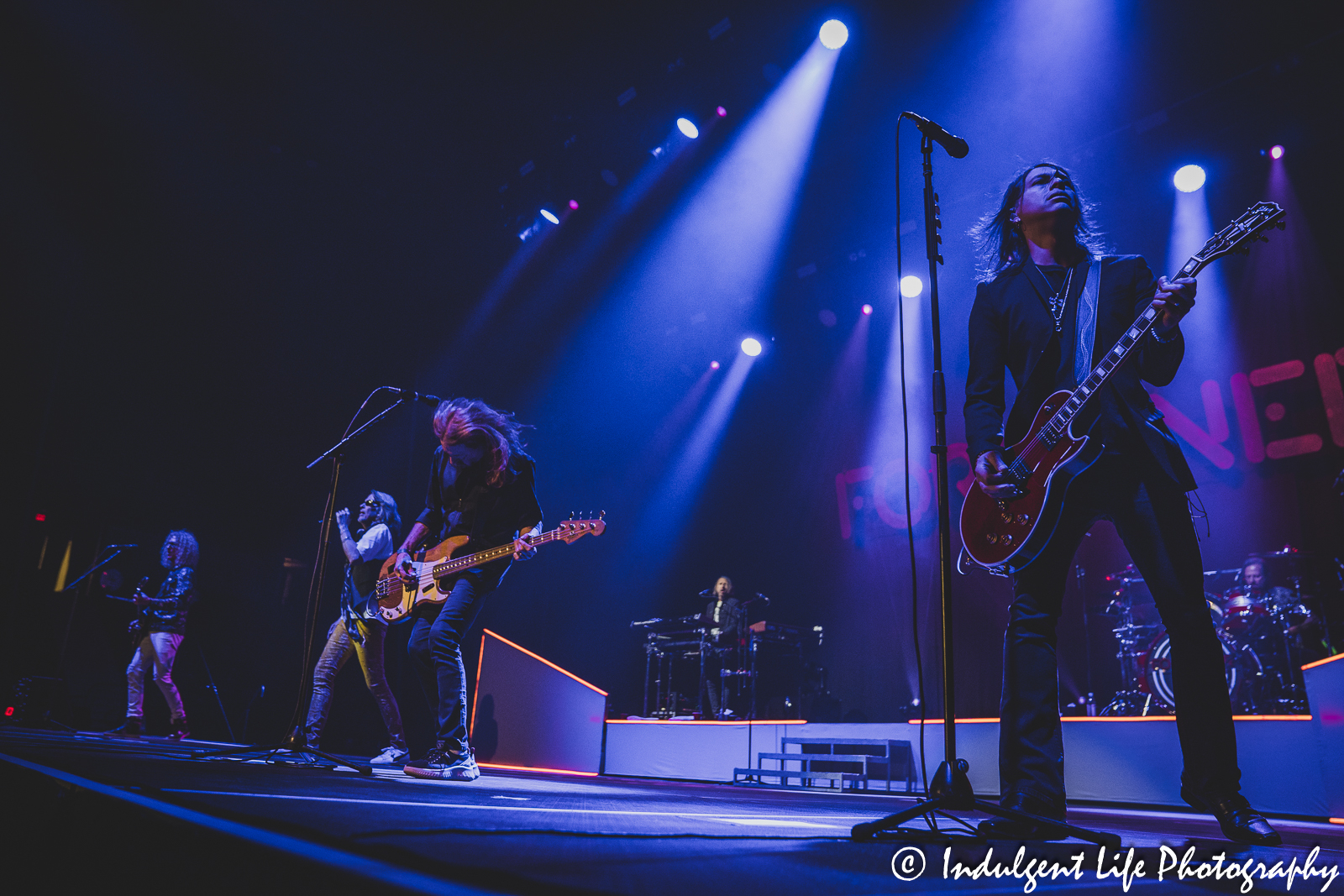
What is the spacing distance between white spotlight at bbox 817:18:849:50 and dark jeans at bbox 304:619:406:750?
19.9 feet

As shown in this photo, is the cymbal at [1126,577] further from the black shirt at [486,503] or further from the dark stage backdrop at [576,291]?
the black shirt at [486,503]

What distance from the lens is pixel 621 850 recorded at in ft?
4.46

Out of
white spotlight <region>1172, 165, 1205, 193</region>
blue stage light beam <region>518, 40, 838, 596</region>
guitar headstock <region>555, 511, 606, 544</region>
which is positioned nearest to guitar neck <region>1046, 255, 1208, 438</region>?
guitar headstock <region>555, 511, 606, 544</region>

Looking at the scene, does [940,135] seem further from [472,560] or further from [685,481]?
[685,481]

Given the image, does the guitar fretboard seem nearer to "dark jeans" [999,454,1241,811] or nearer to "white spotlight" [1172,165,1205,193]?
"dark jeans" [999,454,1241,811]

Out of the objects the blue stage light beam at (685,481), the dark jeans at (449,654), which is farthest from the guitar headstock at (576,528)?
the blue stage light beam at (685,481)

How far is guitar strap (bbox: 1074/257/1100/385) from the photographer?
2254 mm

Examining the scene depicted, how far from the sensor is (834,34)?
22.5ft

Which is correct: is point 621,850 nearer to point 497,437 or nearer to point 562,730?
point 497,437

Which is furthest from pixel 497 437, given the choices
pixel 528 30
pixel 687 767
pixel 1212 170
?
pixel 1212 170

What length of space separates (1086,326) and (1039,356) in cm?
15

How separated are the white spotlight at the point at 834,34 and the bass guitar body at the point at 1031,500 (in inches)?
224

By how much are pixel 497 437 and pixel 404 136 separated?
5094mm

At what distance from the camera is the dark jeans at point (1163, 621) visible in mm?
2014
